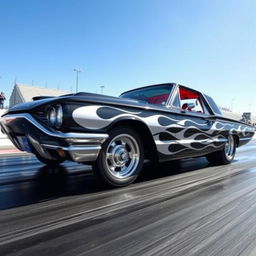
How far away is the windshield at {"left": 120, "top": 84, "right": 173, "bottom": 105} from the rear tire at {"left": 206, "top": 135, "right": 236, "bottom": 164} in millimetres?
2226

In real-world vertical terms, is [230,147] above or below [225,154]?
above

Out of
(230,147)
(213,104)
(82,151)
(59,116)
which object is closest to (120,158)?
(82,151)

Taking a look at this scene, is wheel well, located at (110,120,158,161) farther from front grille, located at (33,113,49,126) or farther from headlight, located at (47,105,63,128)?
front grille, located at (33,113,49,126)

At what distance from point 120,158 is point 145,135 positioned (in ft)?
1.77

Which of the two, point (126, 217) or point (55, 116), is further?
point (55, 116)

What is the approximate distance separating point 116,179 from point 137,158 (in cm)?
47

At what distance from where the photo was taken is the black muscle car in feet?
9.07

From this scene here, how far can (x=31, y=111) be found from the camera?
9.71 feet

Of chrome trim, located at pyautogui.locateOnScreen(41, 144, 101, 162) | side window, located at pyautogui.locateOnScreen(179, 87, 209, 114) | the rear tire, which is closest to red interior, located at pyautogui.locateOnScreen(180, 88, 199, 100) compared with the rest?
side window, located at pyautogui.locateOnScreen(179, 87, 209, 114)

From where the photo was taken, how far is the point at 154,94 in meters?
4.62

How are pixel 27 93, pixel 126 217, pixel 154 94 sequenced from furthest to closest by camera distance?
pixel 27 93, pixel 154 94, pixel 126 217

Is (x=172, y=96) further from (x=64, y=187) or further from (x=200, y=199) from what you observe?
(x=64, y=187)

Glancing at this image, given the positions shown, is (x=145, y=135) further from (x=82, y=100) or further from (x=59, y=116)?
(x=59, y=116)

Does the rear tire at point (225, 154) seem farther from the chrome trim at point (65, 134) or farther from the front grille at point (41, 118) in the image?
the front grille at point (41, 118)
